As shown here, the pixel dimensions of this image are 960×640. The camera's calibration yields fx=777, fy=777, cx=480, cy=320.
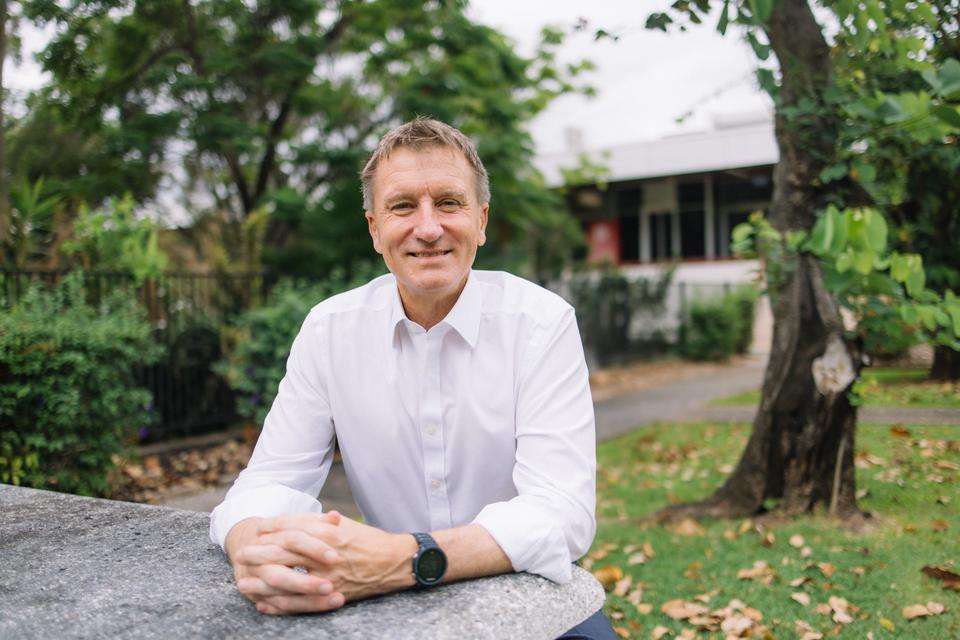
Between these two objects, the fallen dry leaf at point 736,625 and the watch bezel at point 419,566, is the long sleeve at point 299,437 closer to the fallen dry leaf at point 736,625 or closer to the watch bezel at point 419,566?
the watch bezel at point 419,566

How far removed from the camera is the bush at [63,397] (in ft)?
15.1

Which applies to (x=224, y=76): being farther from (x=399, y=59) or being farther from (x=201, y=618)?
(x=201, y=618)

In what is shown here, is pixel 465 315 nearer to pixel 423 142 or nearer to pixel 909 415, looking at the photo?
pixel 423 142

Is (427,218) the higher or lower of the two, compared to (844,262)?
higher

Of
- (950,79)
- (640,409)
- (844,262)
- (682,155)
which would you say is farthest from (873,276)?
(682,155)

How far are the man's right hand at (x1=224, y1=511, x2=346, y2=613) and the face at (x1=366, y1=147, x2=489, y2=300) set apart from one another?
0.80m

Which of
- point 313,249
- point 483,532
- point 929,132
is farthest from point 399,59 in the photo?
point 483,532

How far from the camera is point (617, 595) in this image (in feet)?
12.6

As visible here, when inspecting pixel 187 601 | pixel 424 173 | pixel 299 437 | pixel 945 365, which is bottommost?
pixel 945 365

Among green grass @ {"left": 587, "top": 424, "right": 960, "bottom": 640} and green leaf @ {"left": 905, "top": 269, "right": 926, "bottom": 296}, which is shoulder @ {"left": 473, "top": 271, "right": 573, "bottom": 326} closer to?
green grass @ {"left": 587, "top": 424, "right": 960, "bottom": 640}

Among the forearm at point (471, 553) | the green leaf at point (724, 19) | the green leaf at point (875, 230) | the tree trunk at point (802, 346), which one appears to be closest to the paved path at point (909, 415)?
the tree trunk at point (802, 346)

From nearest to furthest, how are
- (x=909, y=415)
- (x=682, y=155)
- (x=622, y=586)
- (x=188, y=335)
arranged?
(x=622, y=586), (x=909, y=415), (x=188, y=335), (x=682, y=155)

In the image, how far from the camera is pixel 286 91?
11.9 m

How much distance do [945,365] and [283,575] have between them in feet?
25.3
